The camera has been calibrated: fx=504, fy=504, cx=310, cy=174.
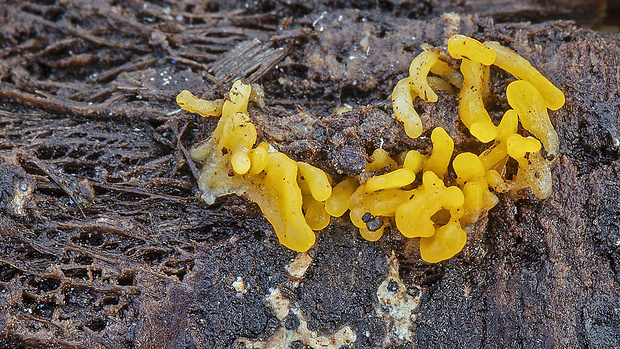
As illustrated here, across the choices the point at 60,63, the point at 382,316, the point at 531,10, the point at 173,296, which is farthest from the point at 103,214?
the point at 531,10

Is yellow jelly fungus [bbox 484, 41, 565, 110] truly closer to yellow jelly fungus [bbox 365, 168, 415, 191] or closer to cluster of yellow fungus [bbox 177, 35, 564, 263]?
cluster of yellow fungus [bbox 177, 35, 564, 263]

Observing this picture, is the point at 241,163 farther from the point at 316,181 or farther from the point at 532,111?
the point at 532,111

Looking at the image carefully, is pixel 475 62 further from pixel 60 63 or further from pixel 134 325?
pixel 60 63

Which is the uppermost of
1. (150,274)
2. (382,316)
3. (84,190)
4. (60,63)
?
(60,63)

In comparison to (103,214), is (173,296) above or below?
below

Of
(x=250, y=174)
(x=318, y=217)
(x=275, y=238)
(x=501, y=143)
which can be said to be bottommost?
(x=275, y=238)

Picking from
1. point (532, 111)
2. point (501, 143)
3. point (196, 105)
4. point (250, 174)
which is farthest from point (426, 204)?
point (196, 105)

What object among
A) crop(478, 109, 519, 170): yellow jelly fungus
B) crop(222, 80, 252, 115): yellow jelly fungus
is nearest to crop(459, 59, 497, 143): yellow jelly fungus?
crop(478, 109, 519, 170): yellow jelly fungus
